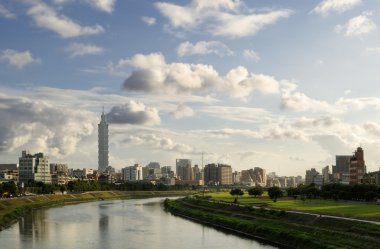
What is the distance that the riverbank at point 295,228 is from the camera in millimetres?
53531

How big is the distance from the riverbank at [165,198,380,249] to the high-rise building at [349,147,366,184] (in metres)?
73.9

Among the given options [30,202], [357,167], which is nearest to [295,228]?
[30,202]

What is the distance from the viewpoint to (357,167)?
522ft

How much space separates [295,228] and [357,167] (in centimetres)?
10075

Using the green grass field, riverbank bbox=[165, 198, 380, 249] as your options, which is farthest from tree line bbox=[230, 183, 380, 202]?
riverbank bbox=[165, 198, 380, 249]

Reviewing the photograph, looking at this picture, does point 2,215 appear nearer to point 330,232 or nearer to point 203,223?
point 203,223

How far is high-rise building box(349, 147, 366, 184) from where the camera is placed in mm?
157250

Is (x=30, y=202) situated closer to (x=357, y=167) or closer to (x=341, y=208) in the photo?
(x=341, y=208)

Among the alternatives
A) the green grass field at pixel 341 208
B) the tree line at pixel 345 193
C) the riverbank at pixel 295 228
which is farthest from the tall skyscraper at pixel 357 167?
the riverbank at pixel 295 228

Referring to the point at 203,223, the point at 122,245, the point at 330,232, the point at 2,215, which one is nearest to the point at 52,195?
the point at 2,215

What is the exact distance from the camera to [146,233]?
74.0 m

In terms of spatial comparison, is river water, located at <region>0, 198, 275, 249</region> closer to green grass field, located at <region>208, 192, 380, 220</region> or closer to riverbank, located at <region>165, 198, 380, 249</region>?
riverbank, located at <region>165, 198, 380, 249</region>

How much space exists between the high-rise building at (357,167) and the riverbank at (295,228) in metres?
73.9

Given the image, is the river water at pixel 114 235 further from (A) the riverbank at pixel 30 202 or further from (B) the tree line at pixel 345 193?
(B) the tree line at pixel 345 193
